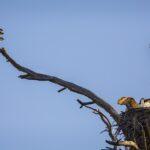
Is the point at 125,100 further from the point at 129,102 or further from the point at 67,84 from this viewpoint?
the point at 67,84

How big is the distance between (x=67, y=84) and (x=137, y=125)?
3.58ft

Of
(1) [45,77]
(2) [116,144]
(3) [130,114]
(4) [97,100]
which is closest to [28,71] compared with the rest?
(1) [45,77]

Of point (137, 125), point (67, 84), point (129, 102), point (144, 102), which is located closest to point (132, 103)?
point (129, 102)

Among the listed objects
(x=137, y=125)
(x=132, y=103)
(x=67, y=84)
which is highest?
(x=67, y=84)

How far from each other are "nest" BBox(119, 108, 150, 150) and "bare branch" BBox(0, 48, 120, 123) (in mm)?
127

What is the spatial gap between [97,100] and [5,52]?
147cm

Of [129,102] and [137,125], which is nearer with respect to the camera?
[137,125]

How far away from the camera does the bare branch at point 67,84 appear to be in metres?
5.76

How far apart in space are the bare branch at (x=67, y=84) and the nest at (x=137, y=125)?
13 cm

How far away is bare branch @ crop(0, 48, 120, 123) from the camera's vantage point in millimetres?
5758

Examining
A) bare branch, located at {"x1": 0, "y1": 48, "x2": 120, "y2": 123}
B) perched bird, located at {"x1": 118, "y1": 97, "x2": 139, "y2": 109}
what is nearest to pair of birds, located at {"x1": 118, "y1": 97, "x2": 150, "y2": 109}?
perched bird, located at {"x1": 118, "y1": 97, "x2": 139, "y2": 109}

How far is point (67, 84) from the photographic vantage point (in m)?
5.86

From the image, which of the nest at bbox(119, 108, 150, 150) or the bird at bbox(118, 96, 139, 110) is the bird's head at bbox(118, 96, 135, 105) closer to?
the bird at bbox(118, 96, 139, 110)

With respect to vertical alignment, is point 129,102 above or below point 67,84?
below
